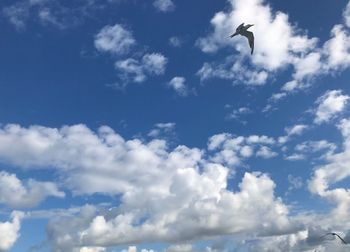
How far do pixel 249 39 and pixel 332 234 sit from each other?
51094 millimetres

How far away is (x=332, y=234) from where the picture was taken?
9694 cm

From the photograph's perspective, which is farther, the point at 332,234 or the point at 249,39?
the point at 332,234

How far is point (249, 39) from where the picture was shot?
66438 mm

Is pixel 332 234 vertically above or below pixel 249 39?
below
